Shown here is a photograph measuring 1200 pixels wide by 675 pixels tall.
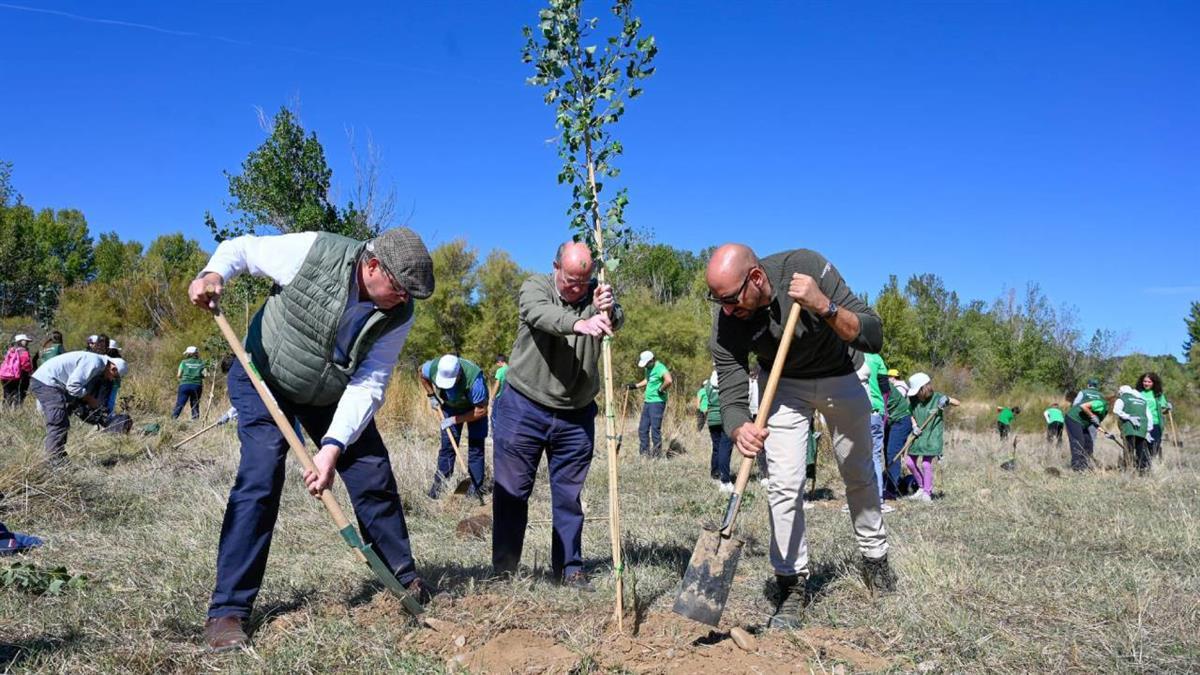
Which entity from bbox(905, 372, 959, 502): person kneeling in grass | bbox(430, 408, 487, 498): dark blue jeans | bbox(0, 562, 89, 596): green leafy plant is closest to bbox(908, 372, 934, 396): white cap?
bbox(905, 372, 959, 502): person kneeling in grass

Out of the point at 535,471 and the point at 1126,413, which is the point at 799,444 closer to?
the point at 535,471

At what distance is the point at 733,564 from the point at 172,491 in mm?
5400

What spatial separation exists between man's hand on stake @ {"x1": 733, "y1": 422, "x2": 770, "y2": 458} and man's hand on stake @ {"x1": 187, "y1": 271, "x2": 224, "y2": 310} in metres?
2.17

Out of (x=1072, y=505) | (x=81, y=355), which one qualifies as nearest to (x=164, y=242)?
(x=81, y=355)

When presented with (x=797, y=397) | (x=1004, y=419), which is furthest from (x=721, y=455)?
(x=1004, y=419)

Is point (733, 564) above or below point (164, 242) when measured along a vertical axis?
below

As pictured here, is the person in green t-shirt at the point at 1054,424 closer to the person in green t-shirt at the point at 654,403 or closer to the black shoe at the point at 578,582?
the person in green t-shirt at the point at 654,403

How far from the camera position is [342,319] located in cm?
347

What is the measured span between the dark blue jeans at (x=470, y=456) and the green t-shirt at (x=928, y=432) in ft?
16.4

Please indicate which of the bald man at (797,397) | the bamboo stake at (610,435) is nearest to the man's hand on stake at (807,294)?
the bald man at (797,397)

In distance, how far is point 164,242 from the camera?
181 ft

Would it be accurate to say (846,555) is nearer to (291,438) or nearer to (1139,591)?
(1139,591)

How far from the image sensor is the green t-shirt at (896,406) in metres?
9.77

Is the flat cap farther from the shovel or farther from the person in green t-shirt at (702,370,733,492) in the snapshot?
the person in green t-shirt at (702,370,733,492)
